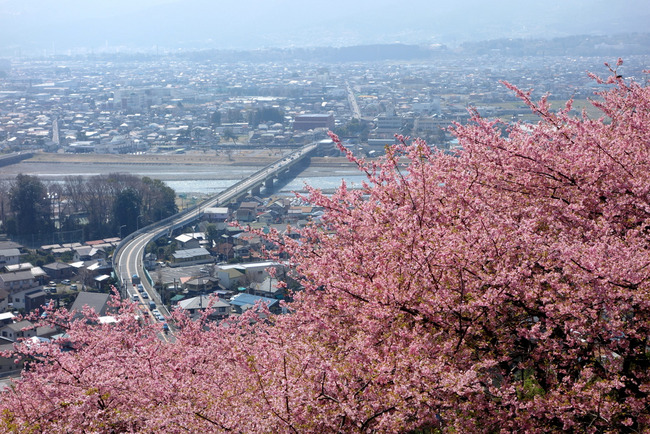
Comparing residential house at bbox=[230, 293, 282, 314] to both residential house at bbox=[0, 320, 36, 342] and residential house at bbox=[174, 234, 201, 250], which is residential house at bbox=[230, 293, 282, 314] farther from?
residential house at bbox=[174, 234, 201, 250]

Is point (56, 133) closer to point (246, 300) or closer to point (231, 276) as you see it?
point (231, 276)

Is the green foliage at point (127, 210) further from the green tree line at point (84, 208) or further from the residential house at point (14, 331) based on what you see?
the residential house at point (14, 331)

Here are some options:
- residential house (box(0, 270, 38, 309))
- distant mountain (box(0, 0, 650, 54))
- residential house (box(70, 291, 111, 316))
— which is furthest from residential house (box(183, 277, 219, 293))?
distant mountain (box(0, 0, 650, 54))

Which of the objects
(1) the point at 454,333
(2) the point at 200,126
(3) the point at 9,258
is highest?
(1) the point at 454,333

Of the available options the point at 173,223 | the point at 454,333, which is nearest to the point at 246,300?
the point at 173,223

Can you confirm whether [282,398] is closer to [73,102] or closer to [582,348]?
[582,348]
